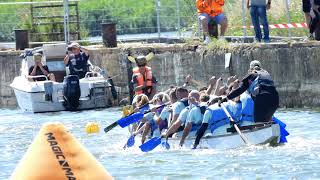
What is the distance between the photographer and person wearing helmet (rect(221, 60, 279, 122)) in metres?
15.1

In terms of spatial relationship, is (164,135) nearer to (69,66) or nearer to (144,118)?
(144,118)

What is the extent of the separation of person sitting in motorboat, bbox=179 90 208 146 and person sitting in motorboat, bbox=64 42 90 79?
8271 millimetres

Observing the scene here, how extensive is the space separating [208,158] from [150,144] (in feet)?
4.92

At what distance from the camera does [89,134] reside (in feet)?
A: 63.8

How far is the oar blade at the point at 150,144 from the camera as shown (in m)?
16.0

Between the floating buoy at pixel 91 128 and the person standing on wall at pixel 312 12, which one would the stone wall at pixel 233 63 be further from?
the floating buoy at pixel 91 128

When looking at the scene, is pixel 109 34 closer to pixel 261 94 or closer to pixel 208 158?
pixel 261 94

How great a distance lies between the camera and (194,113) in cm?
1541

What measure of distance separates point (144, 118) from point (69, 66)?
734 centimetres

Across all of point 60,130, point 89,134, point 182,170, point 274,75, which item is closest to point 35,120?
point 89,134

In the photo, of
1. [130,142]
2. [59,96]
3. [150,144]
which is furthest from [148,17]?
[150,144]

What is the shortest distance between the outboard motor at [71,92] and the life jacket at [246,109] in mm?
8496

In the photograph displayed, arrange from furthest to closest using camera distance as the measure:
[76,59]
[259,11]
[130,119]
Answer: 1. [76,59]
2. [259,11]
3. [130,119]

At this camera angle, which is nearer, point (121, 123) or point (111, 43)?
point (121, 123)
